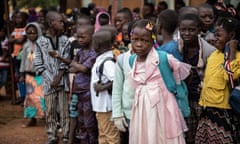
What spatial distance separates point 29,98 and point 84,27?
2.35 meters

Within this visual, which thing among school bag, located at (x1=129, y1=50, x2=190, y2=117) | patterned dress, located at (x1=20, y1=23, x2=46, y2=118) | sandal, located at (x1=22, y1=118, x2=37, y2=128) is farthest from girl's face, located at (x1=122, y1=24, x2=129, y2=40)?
sandal, located at (x1=22, y1=118, x2=37, y2=128)

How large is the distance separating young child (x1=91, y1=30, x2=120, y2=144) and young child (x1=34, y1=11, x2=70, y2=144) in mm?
1009

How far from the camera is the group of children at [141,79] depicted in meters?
4.27

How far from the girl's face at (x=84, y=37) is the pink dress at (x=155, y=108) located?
1605mm

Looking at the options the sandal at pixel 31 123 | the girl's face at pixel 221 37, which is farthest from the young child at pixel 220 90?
the sandal at pixel 31 123

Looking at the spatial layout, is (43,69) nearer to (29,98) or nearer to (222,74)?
(29,98)

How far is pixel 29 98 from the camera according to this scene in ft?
25.2

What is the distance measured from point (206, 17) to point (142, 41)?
1617mm

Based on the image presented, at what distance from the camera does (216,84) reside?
464cm

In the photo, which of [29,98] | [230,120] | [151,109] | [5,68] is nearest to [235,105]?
[230,120]

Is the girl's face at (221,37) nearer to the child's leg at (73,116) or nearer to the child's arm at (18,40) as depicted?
the child's leg at (73,116)

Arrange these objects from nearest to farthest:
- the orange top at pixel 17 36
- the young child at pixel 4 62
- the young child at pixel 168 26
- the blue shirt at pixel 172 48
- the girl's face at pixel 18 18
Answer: the blue shirt at pixel 172 48 → the young child at pixel 168 26 → the orange top at pixel 17 36 → the girl's face at pixel 18 18 → the young child at pixel 4 62

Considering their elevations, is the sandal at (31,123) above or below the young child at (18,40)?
below

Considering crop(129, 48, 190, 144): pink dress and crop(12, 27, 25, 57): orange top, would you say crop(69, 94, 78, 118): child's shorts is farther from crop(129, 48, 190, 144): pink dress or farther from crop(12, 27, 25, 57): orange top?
crop(12, 27, 25, 57): orange top
